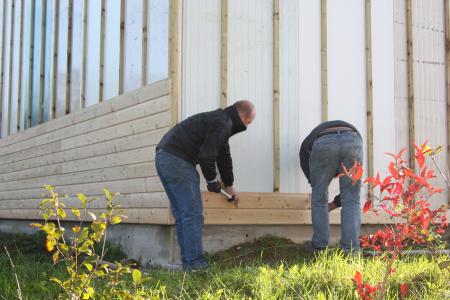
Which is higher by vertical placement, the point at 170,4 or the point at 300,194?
the point at 170,4

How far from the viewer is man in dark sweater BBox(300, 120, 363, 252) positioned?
5.36 metres

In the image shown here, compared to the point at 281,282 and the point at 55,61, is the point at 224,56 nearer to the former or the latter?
the point at 281,282

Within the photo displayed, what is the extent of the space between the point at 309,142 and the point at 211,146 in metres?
1.18

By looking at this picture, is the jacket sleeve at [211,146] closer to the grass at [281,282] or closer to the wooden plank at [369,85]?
the grass at [281,282]

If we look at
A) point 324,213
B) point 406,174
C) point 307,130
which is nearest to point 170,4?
point 307,130

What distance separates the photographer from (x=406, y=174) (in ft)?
9.09

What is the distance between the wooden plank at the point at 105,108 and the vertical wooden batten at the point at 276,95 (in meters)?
1.18

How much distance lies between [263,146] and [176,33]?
4.68 ft

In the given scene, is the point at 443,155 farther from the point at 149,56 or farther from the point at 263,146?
the point at 149,56

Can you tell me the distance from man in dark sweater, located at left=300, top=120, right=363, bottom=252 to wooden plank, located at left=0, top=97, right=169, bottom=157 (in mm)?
1517

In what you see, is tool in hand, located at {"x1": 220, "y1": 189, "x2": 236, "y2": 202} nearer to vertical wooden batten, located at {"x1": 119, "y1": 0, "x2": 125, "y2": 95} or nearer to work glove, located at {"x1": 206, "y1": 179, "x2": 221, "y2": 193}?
work glove, located at {"x1": 206, "y1": 179, "x2": 221, "y2": 193}

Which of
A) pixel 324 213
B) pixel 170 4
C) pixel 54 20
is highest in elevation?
pixel 54 20

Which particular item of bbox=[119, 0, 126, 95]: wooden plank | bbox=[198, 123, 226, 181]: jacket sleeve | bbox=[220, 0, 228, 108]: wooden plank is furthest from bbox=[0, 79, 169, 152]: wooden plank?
bbox=[198, 123, 226, 181]: jacket sleeve

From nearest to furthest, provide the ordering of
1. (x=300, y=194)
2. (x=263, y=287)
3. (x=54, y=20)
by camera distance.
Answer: (x=263, y=287) → (x=300, y=194) → (x=54, y=20)
